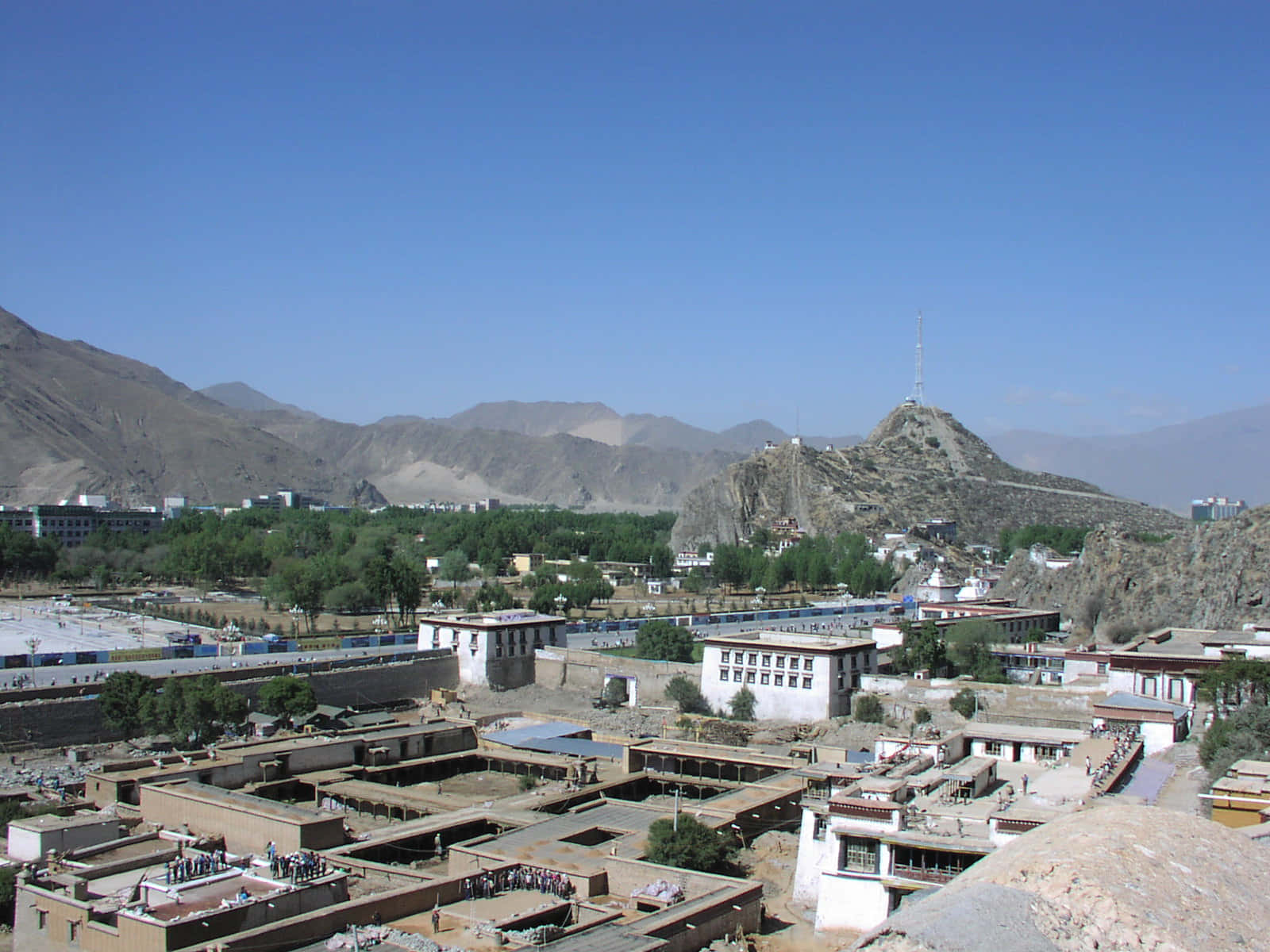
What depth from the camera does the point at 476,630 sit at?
4516cm

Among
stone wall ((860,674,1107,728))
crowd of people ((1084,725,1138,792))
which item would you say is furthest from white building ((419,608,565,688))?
crowd of people ((1084,725,1138,792))

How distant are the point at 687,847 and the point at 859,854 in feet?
14.2

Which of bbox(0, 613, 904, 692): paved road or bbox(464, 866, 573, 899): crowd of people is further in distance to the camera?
bbox(0, 613, 904, 692): paved road

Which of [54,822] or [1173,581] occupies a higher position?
[1173,581]

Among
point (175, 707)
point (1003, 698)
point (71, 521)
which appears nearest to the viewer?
point (175, 707)

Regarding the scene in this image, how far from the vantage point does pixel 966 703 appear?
35.8 m

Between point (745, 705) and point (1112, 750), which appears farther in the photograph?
point (745, 705)

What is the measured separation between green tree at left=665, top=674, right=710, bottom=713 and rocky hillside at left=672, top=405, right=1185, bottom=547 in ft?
216

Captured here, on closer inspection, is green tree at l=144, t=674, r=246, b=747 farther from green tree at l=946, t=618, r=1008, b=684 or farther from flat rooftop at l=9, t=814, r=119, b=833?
green tree at l=946, t=618, r=1008, b=684

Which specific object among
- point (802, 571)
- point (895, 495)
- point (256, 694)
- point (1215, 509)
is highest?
point (1215, 509)

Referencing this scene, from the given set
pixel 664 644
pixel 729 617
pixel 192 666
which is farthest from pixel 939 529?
pixel 192 666

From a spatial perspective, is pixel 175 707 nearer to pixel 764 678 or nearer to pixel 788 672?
pixel 764 678

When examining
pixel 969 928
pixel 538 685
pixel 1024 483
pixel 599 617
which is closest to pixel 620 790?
pixel 538 685

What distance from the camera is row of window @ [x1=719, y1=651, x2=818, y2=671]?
38406mm
